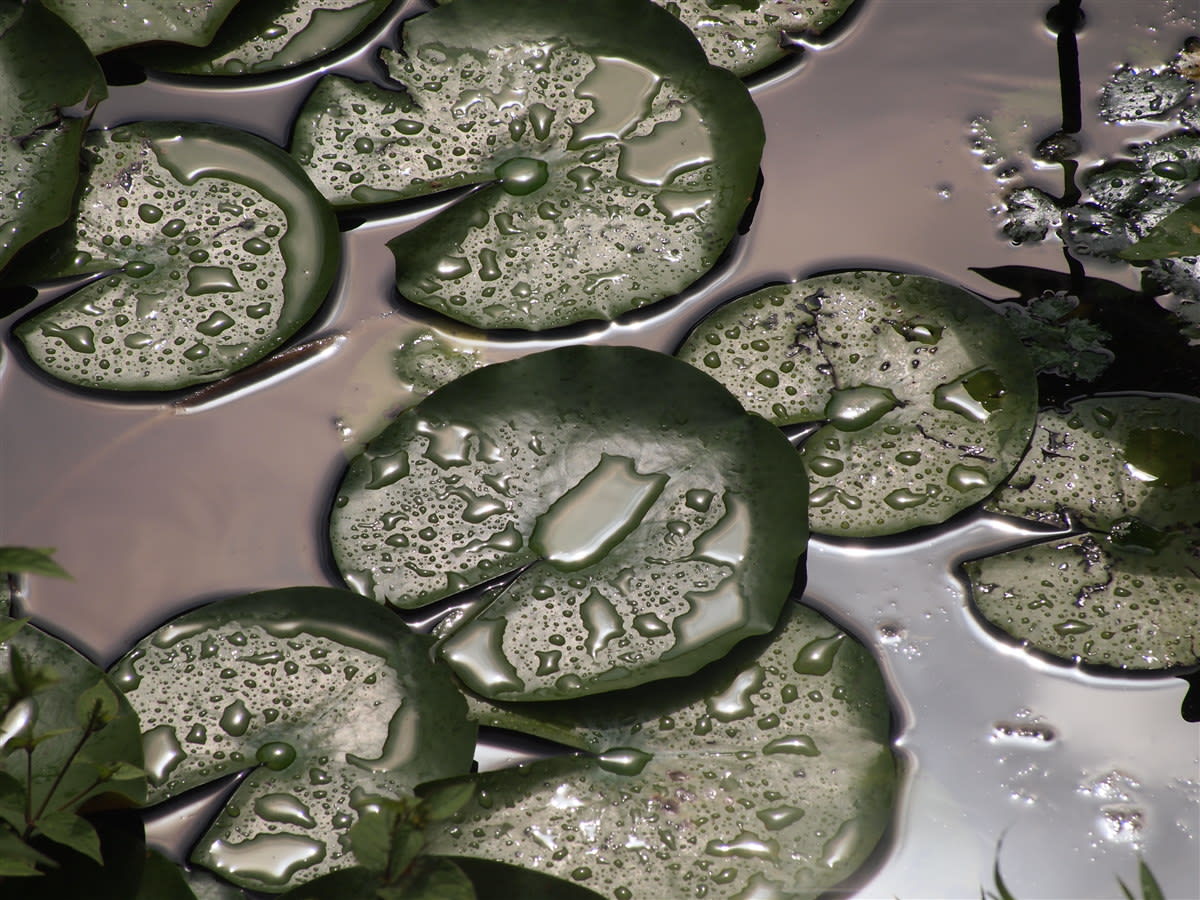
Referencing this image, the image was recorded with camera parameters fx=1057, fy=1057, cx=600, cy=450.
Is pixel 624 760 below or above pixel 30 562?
below

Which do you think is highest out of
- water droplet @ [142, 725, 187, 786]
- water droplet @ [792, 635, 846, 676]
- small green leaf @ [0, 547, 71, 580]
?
small green leaf @ [0, 547, 71, 580]

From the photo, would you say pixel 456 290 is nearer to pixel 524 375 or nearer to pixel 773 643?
pixel 524 375

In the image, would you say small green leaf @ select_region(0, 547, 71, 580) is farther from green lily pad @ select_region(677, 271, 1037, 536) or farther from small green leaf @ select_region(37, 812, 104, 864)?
green lily pad @ select_region(677, 271, 1037, 536)

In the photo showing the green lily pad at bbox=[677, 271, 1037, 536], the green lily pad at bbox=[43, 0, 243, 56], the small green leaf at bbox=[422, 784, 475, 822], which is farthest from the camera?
the green lily pad at bbox=[43, 0, 243, 56]

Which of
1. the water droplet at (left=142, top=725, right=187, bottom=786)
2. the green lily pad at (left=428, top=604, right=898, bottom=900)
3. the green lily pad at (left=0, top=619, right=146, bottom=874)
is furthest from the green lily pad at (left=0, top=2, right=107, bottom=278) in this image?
the green lily pad at (left=428, top=604, right=898, bottom=900)

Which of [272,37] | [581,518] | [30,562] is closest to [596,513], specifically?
[581,518]

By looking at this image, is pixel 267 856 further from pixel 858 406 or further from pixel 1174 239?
pixel 1174 239

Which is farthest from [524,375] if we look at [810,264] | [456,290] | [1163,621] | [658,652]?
[1163,621]
